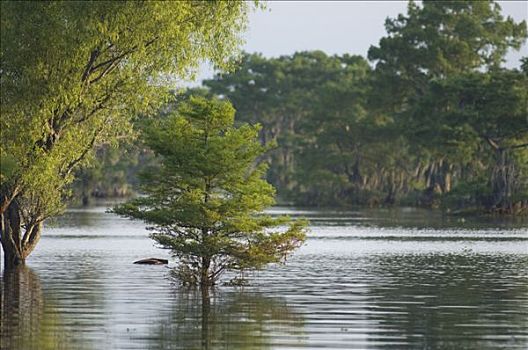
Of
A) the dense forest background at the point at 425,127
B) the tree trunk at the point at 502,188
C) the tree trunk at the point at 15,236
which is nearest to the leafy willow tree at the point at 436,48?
the dense forest background at the point at 425,127

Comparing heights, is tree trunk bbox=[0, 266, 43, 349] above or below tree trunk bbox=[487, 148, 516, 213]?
below

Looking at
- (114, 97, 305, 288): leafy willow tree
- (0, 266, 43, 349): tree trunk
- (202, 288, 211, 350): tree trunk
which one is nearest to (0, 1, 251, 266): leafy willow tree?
(114, 97, 305, 288): leafy willow tree

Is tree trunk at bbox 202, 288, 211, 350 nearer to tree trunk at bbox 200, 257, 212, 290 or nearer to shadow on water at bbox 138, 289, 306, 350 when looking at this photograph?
shadow on water at bbox 138, 289, 306, 350

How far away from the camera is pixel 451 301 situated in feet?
106

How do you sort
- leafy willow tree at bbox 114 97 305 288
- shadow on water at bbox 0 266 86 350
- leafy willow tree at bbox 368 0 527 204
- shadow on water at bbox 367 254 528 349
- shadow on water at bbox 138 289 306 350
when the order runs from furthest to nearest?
leafy willow tree at bbox 368 0 527 204, leafy willow tree at bbox 114 97 305 288, shadow on water at bbox 367 254 528 349, shadow on water at bbox 138 289 306 350, shadow on water at bbox 0 266 86 350

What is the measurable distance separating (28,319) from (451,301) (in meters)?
11.0

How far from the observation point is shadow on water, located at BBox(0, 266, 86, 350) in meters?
24.3

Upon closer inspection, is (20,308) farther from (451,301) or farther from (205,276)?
(451,301)

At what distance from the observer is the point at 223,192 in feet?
117

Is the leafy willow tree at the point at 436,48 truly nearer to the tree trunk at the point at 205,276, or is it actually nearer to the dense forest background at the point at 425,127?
the dense forest background at the point at 425,127

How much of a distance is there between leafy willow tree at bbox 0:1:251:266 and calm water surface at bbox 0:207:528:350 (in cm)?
361

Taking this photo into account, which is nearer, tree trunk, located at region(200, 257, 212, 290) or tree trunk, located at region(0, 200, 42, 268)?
tree trunk, located at region(200, 257, 212, 290)

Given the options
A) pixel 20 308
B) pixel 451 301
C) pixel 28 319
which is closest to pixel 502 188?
pixel 451 301

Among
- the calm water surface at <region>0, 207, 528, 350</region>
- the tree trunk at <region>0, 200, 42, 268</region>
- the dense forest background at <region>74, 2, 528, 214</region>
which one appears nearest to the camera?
the calm water surface at <region>0, 207, 528, 350</region>
